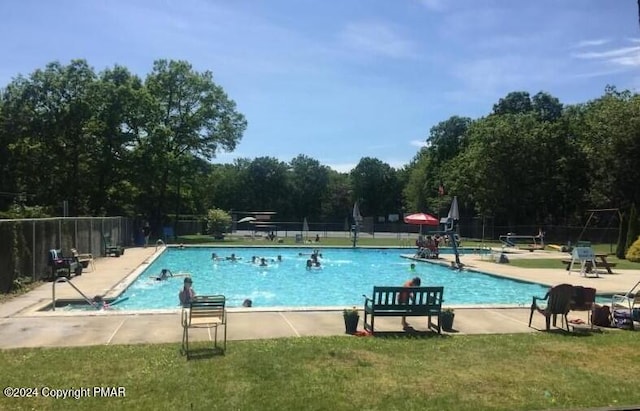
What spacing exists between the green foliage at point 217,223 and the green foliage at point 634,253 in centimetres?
3374

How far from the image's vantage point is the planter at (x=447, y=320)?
10.9 metres

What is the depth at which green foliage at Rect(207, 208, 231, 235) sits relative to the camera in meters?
52.8

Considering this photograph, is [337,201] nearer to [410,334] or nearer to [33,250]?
[33,250]

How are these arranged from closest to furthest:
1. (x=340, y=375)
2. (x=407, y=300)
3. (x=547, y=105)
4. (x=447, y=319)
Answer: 1. (x=340, y=375)
2. (x=447, y=319)
3. (x=407, y=300)
4. (x=547, y=105)

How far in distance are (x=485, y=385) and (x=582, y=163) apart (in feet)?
179

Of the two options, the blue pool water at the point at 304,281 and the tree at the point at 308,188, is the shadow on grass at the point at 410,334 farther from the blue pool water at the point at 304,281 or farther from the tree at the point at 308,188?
the tree at the point at 308,188

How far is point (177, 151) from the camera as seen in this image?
160ft

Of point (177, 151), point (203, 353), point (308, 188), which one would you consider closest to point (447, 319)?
point (203, 353)

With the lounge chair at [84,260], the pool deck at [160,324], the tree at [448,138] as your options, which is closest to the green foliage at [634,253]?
the pool deck at [160,324]

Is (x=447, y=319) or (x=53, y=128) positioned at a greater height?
(x=53, y=128)

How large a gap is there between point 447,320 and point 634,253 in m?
24.7

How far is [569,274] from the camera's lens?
2331cm

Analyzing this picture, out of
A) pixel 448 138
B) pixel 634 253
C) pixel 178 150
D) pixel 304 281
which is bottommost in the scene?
pixel 304 281

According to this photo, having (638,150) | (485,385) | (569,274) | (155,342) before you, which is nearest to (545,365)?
(485,385)
